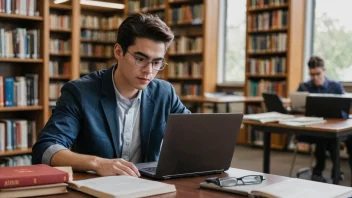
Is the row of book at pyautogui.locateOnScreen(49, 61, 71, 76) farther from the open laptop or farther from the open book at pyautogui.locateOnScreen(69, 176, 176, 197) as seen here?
the open book at pyautogui.locateOnScreen(69, 176, 176, 197)

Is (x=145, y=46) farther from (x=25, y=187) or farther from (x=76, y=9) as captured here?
(x=76, y=9)

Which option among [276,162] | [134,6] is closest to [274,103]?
[276,162]

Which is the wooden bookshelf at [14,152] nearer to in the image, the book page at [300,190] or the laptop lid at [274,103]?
the laptop lid at [274,103]

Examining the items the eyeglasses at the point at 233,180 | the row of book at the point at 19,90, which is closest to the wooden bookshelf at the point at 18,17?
the row of book at the point at 19,90

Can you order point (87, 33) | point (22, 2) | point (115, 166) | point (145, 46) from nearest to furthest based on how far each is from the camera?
point (115, 166) → point (145, 46) → point (22, 2) → point (87, 33)

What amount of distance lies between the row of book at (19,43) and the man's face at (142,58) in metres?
2.26

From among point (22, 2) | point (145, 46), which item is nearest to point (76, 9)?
point (22, 2)

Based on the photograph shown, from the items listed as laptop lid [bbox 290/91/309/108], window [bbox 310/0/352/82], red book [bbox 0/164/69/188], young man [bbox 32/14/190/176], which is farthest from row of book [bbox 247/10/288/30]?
red book [bbox 0/164/69/188]

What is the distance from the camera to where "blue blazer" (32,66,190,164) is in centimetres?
159

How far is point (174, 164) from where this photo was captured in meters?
1.39

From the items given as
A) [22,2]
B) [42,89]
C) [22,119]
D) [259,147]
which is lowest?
[259,147]

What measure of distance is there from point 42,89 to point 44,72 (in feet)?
0.49

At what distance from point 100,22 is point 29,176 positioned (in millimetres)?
8509

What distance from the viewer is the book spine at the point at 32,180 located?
3.60ft
